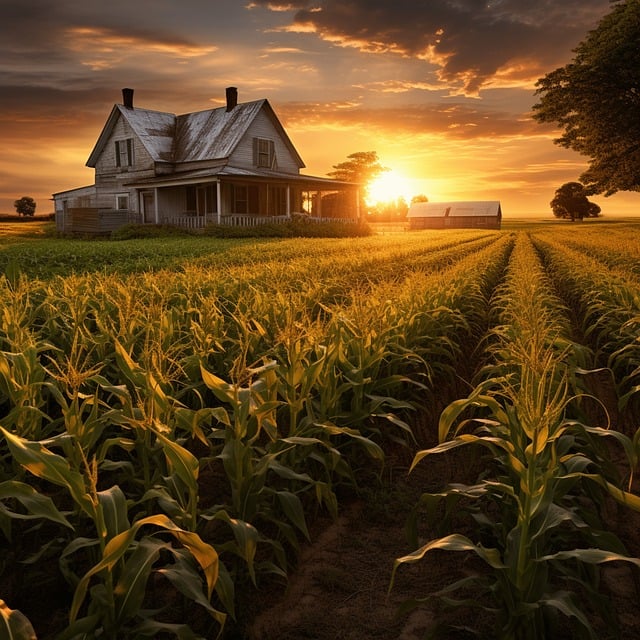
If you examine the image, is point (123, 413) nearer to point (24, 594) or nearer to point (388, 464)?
point (24, 594)

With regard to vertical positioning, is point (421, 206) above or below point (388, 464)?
above

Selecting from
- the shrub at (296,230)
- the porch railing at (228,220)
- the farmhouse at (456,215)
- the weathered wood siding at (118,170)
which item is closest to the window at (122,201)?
the weathered wood siding at (118,170)

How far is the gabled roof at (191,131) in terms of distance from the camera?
117 feet

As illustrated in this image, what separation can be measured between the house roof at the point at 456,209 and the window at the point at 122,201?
66901 mm

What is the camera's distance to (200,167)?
3572 cm

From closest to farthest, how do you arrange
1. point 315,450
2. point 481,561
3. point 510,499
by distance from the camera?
1. point 510,499
2. point 481,561
3. point 315,450

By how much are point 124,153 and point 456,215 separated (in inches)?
2684

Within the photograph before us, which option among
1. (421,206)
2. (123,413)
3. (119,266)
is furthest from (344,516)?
(421,206)

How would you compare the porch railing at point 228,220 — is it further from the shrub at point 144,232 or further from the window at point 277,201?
the window at point 277,201

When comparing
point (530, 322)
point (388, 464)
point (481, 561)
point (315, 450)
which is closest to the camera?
point (481, 561)

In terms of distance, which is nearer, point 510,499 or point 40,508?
point 40,508

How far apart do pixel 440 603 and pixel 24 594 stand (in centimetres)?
212

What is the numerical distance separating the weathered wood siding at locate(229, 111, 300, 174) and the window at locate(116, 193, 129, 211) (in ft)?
26.5

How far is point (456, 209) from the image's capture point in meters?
96.9
